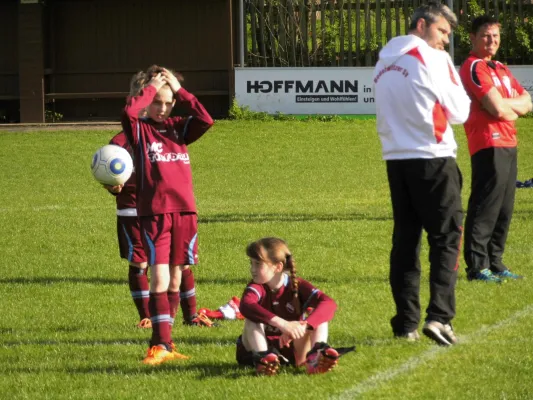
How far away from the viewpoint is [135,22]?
87.1ft

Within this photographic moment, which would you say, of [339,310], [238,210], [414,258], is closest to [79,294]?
[339,310]

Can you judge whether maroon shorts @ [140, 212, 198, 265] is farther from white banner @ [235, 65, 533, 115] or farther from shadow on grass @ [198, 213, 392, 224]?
white banner @ [235, 65, 533, 115]

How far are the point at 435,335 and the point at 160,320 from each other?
5.53 feet

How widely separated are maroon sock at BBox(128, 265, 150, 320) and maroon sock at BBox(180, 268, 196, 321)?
319mm

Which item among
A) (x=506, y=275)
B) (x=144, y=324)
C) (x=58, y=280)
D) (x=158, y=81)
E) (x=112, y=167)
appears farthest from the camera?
(x=58, y=280)

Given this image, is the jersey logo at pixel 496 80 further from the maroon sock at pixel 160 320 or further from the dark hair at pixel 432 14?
the maroon sock at pixel 160 320

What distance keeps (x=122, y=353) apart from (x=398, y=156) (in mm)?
2167

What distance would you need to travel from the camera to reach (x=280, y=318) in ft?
20.0

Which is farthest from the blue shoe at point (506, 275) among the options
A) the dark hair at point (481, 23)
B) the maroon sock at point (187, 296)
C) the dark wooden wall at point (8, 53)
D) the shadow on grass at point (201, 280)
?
the dark wooden wall at point (8, 53)

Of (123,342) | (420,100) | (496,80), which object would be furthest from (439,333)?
(496,80)

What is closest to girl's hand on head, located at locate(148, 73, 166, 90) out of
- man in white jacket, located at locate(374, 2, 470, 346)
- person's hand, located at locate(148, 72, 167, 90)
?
person's hand, located at locate(148, 72, 167, 90)

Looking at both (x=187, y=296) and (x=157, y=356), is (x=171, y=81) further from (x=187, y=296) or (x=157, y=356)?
(x=187, y=296)

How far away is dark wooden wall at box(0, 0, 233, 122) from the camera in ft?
86.2

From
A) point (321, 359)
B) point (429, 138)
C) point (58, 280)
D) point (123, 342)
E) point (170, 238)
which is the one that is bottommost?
point (58, 280)
